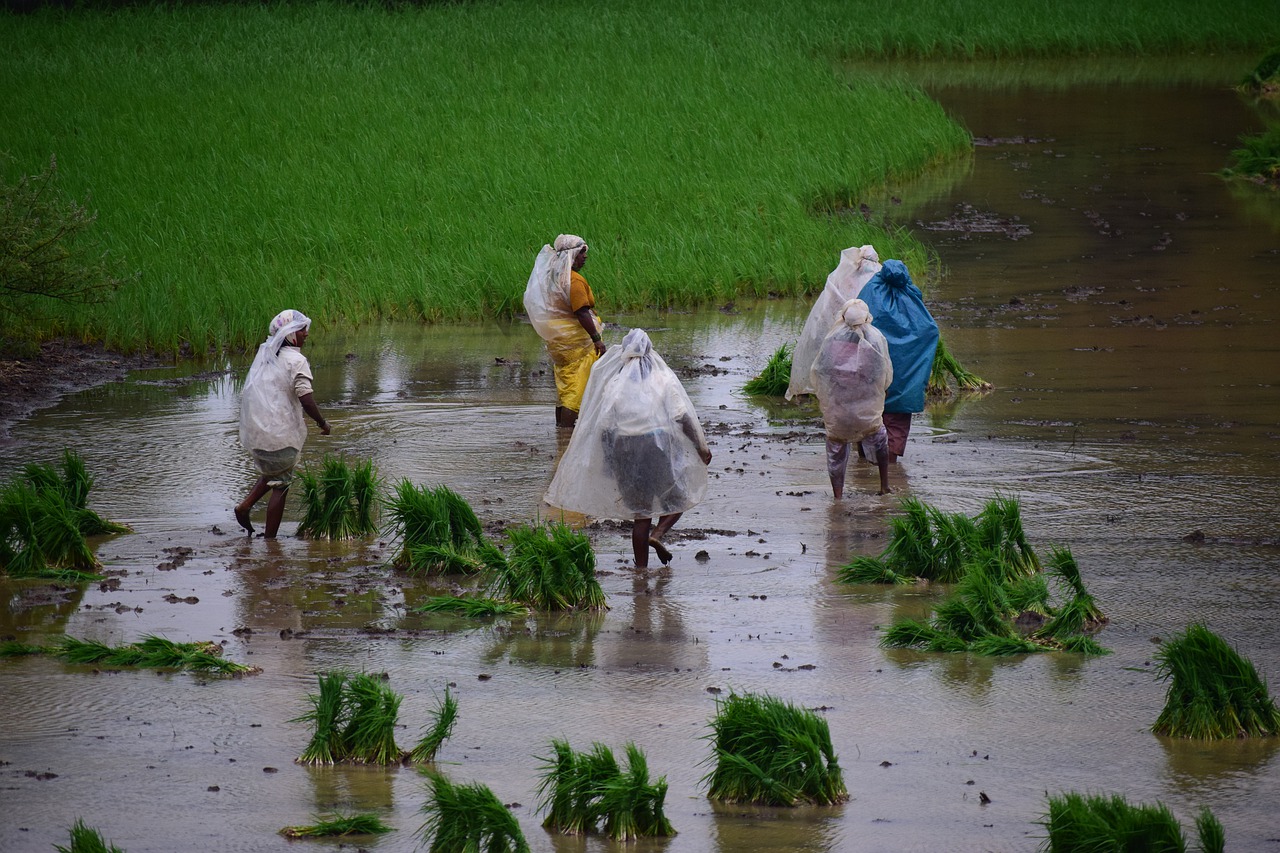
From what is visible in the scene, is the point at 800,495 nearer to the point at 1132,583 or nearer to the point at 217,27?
the point at 1132,583

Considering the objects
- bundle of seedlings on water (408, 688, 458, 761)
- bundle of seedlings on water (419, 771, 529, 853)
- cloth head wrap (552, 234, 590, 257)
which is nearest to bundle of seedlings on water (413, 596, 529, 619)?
bundle of seedlings on water (408, 688, 458, 761)

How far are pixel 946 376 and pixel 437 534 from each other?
516cm

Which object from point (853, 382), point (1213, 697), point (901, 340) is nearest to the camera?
point (1213, 697)

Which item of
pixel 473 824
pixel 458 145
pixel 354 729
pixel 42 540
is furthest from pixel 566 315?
pixel 458 145

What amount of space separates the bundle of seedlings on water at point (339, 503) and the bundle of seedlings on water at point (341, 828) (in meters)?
3.59

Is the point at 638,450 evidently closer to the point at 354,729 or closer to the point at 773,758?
the point at 354,729

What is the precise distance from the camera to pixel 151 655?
256 inches

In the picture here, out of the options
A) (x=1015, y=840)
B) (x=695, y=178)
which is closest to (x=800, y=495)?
(x=1015, y=840)

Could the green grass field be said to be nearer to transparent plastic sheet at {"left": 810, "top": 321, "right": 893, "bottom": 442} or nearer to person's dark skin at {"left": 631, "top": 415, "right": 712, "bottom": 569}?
transparent plastic sheet at {"left": 810, "top": 321, "right": 893, "bottom": 442}

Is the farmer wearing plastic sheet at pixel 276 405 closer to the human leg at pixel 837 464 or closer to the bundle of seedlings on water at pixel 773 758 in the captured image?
the human leg at pixel 837 464

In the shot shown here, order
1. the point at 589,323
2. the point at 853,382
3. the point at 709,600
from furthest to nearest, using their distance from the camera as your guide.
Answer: the point at 589,323, the point at 853,382, the point at 709,600

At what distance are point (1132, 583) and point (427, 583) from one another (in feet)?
11.0

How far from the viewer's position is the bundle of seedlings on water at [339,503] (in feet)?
27.7

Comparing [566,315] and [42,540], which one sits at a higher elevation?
[566,315]
